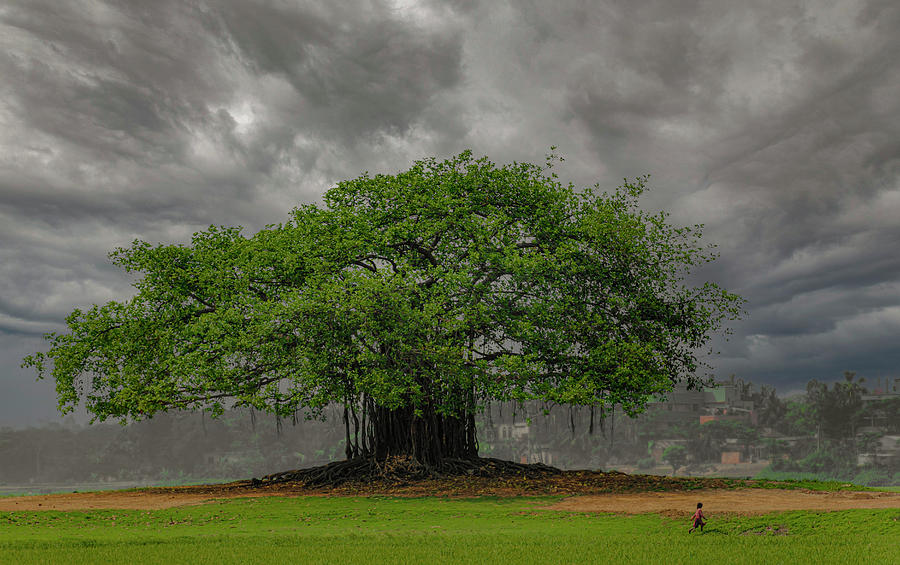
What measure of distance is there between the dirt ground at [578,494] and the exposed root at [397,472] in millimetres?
525

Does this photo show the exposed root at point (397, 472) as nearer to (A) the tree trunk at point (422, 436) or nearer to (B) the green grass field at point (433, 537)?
(A) the tree trunk at point (422, 436)

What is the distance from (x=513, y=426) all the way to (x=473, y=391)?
73213mm

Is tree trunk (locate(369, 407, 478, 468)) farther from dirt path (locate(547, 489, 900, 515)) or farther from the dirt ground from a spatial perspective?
dirt path (locate(547, 489, 900, 515))

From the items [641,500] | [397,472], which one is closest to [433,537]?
[641,500]

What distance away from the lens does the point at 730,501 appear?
2088 centimetres

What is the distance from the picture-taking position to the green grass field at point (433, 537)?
515 inches

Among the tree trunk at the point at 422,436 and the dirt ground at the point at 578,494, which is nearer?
the dirt ground at the point at 578,494

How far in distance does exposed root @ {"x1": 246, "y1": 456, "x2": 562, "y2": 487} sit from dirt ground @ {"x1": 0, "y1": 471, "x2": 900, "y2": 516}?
52 centimetres

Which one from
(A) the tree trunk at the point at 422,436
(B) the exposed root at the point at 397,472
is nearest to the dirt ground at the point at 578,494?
(B) the exposed root at the point at 397,472

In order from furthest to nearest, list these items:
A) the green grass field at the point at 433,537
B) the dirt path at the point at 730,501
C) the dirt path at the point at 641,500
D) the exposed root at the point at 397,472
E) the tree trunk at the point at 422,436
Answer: the tree trunk at the point at 422,436, the exposed root at the point at 397,472, the dirt path at the point at 641,500, the dirt path at the point at 730,501, the green grass field at the point at 433,537

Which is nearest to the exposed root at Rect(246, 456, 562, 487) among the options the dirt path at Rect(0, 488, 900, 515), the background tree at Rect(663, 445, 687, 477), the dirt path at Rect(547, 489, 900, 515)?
the dirt path at Rect(0, 488, 900, 515)

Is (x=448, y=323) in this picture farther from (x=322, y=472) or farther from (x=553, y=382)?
(x=322, y=472)

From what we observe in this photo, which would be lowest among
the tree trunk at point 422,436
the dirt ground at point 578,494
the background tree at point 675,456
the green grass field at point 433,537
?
the background tree at point 675,456

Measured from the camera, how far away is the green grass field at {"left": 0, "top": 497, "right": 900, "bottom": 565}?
515 inches
